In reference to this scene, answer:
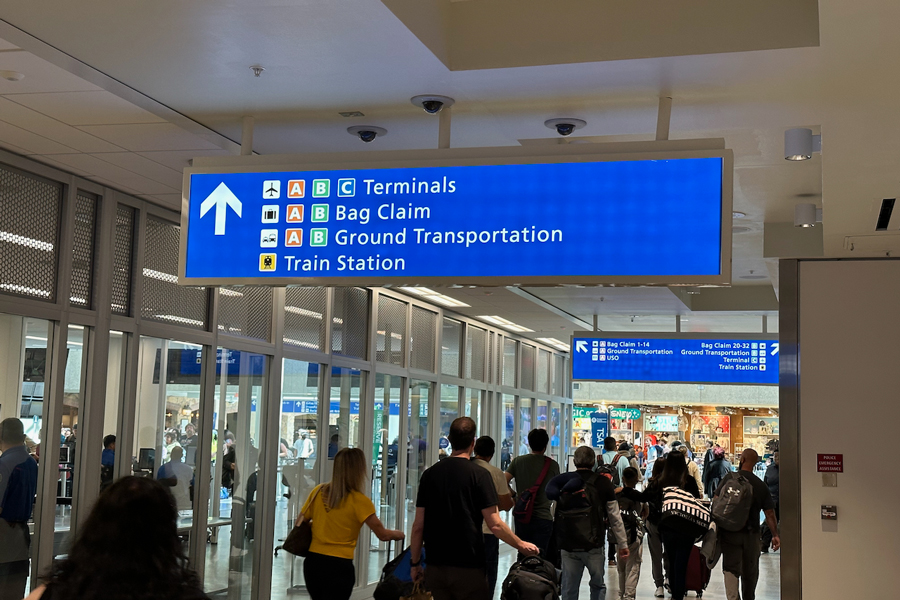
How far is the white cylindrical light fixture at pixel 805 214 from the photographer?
6691 millimetres

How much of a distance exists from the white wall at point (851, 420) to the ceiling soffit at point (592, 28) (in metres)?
1.92

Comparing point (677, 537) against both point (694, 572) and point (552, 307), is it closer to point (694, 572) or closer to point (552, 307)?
point (694, 572)

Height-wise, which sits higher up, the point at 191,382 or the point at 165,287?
the point at 165,287

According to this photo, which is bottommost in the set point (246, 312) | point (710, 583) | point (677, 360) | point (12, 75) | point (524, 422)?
point (710, 583)

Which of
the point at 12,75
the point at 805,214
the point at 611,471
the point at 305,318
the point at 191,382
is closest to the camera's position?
the point at 12,75

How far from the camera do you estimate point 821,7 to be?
3191mm

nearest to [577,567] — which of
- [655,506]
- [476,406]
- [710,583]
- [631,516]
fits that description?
[655,506]

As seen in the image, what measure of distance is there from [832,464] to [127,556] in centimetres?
408

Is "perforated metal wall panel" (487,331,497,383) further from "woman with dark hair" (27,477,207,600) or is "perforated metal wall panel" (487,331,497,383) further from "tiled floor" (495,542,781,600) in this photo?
"woman with dark hair" (27,477,207,600)

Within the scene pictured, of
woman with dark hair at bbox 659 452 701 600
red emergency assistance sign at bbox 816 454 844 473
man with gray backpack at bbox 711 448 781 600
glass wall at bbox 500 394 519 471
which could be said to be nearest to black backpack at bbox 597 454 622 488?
woman with dark hair at bbox 659 452 701 600

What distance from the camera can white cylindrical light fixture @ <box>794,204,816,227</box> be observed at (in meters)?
6.69

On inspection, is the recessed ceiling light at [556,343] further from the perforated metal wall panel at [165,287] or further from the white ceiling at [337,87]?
the white ceiling at [337,87]

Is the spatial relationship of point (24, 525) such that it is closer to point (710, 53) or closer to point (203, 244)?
point (203, 244)

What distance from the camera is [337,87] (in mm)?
4082
